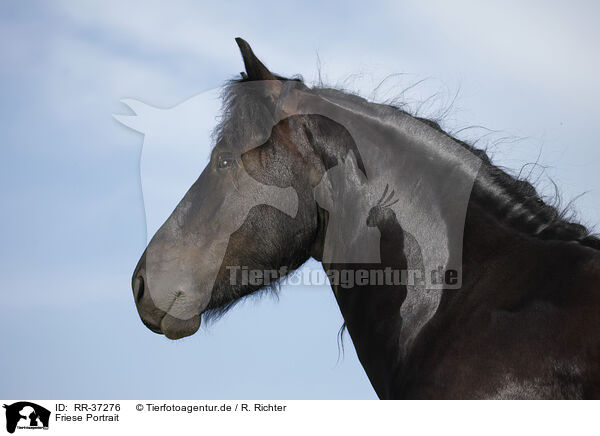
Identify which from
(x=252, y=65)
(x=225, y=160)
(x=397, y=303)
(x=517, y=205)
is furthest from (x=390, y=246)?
(x=252, y=65)

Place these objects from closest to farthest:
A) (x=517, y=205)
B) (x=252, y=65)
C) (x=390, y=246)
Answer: (x=517, y=205), (x=390, y=246), (x=252, y=65)

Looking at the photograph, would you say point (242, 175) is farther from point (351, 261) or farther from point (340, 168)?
point (351, 261)

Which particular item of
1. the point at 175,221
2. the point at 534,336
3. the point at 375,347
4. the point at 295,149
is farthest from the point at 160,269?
the point at 534,336

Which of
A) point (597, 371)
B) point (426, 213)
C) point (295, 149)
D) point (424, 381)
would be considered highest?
A: point (295, 149)

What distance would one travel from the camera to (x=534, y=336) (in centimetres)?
259

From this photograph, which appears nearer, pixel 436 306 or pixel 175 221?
pixel 436 306

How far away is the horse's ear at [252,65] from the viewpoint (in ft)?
11.6

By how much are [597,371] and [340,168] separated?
181cm

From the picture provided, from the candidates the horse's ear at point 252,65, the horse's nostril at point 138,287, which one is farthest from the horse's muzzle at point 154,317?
the horse's ear at point 252,65

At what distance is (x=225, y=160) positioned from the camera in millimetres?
3641
